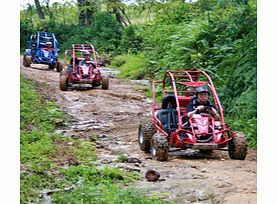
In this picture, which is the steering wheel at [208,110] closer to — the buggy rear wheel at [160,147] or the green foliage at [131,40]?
the buggy rear wheel at [160,147]

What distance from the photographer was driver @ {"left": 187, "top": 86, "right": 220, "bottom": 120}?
21.1 feet

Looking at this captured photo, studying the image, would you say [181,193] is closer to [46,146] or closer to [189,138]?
[189,138]

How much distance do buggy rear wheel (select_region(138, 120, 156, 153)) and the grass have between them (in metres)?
0.63

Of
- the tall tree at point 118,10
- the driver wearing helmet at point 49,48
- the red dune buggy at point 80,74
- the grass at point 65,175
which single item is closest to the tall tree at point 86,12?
the tall tree at point 118,10

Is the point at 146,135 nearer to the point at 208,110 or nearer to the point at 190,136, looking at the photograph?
the point at 190,136

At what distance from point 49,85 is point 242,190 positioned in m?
8.61

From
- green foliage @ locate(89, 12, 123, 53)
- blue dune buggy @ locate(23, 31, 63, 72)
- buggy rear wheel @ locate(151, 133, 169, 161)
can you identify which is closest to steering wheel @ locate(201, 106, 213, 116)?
buggy rear wheel @ locate(151, 133, 169, 161)

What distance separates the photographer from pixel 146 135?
668 centimetres

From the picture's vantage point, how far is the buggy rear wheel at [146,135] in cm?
668

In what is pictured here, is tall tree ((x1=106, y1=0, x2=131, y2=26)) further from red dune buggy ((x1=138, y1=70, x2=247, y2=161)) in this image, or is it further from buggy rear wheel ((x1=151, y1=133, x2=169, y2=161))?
buggy rear wheel ((x1=151, y1=133, x2=169, y2=161))

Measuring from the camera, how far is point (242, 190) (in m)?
4.79

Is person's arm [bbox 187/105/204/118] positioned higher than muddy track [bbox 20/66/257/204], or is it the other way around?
person's arm [bbox 187/105/204/118]

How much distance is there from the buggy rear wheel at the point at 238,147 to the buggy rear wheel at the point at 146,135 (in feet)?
3.34

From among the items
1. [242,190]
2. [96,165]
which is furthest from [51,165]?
[242,190]
